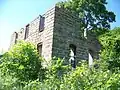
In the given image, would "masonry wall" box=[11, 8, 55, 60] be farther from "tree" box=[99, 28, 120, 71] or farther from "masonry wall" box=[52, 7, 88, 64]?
"tree" box=[99, 28, 120, 71]

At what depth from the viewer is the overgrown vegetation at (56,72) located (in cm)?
1014

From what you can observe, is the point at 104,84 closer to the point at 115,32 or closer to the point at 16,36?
the point at 115,32

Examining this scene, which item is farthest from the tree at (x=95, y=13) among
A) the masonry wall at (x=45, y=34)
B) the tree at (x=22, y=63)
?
the tree at (x=22, y=63)

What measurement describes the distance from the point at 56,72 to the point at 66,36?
3705 millimetres

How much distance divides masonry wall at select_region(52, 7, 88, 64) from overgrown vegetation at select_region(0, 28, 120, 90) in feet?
5.18

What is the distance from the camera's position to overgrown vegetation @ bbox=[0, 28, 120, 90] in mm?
10141

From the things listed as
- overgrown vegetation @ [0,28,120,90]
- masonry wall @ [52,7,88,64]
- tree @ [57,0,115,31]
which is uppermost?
tree @ [57,0,115,31]

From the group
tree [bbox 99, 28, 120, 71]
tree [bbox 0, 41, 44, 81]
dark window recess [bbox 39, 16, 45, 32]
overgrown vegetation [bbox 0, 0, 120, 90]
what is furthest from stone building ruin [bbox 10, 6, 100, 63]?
tree [bbox 99, 28, 120, 71]

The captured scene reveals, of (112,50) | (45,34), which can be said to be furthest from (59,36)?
(112,50)

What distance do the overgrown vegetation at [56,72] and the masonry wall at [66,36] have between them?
62.2 inches

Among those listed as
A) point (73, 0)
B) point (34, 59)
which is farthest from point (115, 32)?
point (73, 0)

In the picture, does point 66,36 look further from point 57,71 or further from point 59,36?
point 57,71

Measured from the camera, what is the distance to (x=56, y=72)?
1187 cm

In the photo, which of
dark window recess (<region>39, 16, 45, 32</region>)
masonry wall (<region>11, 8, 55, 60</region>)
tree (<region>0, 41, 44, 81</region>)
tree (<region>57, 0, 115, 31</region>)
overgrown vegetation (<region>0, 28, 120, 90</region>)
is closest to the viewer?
overgrown vegetation (<region>0, 28, 120, 90</region>)
